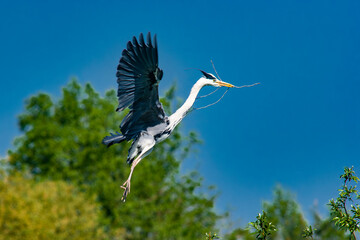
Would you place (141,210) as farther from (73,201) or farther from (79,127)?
(79,127)

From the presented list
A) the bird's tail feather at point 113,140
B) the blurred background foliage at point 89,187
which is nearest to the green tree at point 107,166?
the blurred background foliage at point 89,187

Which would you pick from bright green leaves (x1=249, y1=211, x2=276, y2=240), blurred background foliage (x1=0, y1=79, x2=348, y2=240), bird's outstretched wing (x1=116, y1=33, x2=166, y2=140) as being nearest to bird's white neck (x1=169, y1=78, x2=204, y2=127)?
bird's outstretched wing (x1=116, y1=33, x2=166, y2=140)

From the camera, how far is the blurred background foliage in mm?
17480

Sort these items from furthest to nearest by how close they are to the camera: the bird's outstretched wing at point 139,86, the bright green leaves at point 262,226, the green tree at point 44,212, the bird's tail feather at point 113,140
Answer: the green tree at point 44,212 < the bird's tail feather at point 113,140 < the bird's outstretched wing at point 139,86 < the bright green leaves at point 262,226

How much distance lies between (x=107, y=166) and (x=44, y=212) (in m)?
3.80

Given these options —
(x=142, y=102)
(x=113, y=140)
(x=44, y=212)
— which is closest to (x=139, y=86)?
(x=142, y=102)

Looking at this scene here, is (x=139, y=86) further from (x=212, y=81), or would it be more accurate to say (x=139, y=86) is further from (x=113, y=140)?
(x=212, y=81)

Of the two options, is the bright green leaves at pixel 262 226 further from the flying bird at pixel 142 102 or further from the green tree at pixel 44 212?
the green tree at pixel 44 212

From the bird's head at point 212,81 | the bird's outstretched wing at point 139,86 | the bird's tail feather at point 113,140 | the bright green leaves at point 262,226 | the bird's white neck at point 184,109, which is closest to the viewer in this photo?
the bright green leaves at point 262,226

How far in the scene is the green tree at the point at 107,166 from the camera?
19.5 metres

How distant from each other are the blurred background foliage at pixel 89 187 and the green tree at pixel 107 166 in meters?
0.04

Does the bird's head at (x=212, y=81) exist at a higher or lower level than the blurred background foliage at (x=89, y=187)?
lower

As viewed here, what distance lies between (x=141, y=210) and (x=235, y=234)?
3.80m

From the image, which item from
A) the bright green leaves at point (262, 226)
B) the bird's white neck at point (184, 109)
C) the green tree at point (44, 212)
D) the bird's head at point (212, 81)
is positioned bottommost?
the bright green leaves at point (262, 226)
